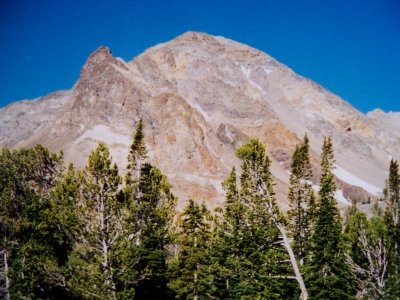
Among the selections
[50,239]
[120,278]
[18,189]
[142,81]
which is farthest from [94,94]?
[120,278]

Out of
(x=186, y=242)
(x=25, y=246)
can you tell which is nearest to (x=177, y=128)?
(x=186, y=242)

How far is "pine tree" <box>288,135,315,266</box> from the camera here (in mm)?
24406

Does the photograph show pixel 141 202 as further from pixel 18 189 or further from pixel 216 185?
pixel 216 185

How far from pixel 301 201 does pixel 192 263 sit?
403 inches

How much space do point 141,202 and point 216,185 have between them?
75602 mm

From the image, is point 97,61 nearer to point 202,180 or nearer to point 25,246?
point 202,180

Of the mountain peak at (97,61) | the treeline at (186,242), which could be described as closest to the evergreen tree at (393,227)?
the treeline at (186,242)

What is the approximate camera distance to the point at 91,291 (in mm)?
18797

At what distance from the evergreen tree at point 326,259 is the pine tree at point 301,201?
0.70 meters

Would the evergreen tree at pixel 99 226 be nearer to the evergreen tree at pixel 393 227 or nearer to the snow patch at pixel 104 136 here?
the evergreen tree at pixel 393 227

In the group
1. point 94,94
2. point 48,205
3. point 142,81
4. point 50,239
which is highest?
point 142,81

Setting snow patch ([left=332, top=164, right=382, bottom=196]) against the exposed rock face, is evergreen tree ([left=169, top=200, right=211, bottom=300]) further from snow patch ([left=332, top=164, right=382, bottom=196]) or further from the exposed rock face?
snow patch ([left=332, top=164, right=382, bottom=196])

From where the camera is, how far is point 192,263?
2761 cm

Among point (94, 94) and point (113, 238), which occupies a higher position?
point (94, 94)
